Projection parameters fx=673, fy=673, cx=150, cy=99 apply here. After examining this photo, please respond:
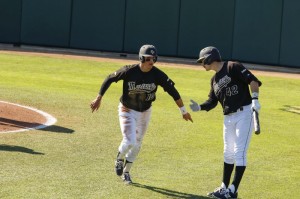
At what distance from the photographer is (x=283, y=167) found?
38.6ft

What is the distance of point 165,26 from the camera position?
3206cm

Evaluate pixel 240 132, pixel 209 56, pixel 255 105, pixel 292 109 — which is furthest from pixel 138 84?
pixel 292 109

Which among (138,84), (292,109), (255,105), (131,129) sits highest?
(138,84)

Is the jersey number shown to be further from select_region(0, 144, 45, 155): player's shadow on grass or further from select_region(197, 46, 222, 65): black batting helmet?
select_region(0, 144, 45, 155): player's shadow on grass

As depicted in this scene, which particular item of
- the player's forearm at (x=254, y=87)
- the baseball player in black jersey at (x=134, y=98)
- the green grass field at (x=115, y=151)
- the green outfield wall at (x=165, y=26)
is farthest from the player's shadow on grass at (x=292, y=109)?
the green outfield wall at (x=165, y=26)

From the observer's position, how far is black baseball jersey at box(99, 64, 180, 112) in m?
9.83

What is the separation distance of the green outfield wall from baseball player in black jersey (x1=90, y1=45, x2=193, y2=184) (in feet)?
70.3

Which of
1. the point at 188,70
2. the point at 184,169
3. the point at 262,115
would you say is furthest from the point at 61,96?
the point at 188,70

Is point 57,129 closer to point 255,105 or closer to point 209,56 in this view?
point 209,56

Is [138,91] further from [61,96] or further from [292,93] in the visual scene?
[292,93]

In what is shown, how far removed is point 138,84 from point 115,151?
8.85ft

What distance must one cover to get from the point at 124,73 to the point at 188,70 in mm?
18172

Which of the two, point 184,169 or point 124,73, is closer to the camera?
point 124,73

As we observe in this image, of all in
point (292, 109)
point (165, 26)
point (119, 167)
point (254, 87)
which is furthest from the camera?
point (165, 26)
